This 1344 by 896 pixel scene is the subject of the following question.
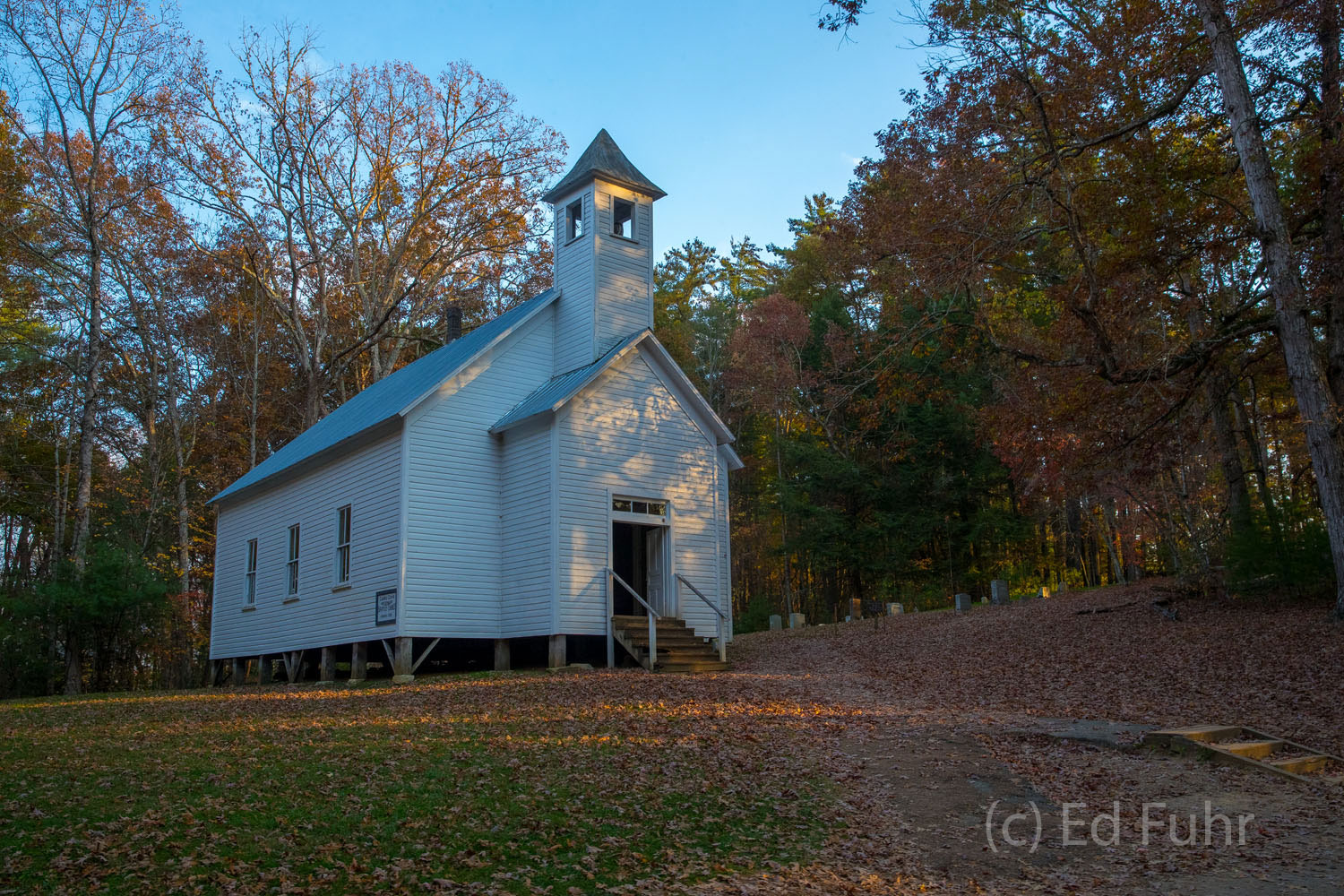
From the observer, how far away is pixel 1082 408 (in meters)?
17.7

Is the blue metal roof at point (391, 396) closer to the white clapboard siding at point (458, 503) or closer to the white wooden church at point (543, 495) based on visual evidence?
the white wooden church at point (543, 495)

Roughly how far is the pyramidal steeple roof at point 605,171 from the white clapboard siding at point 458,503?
353cm

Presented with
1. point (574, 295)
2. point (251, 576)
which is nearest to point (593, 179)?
point (574, 295)

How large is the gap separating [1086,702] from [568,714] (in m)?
6.73

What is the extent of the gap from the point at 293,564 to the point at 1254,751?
19.3m

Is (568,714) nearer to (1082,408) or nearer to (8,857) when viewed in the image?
(8,857)

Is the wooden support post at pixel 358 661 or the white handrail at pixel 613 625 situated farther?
the wooden support post at pixel 358 661

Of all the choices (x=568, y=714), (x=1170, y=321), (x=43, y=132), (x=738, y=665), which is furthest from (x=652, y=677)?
(x=43, y=132)

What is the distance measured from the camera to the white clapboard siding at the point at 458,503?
1792 cm

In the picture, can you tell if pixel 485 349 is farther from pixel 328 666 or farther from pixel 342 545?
pixel 328 666

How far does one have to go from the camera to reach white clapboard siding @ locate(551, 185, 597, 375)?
20.0m

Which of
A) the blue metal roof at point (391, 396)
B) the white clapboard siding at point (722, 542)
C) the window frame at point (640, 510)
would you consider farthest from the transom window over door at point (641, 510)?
the blue metal roof at point (391, 396)

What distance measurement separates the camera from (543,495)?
18156 mm

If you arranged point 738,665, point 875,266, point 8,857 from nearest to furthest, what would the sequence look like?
point 8,857, point 738,665, point 875,266
